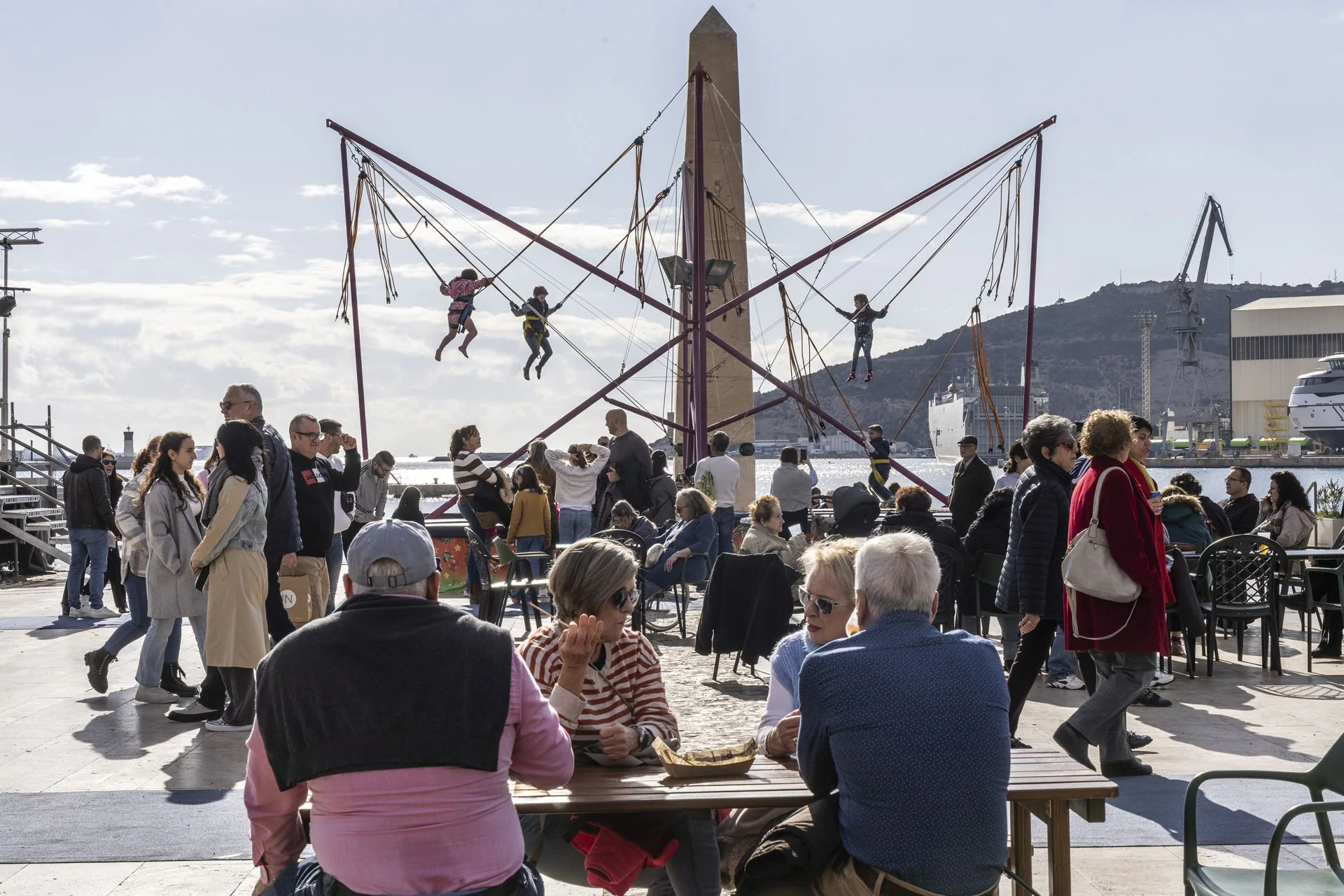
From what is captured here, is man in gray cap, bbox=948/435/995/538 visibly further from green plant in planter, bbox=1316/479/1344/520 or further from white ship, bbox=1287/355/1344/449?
white ship, bbox=1287/355/1344/449

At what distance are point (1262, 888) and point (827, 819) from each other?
1028 mm

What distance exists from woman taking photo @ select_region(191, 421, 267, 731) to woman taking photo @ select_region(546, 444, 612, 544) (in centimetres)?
565

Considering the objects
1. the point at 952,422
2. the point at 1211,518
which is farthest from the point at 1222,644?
the point at 952,422

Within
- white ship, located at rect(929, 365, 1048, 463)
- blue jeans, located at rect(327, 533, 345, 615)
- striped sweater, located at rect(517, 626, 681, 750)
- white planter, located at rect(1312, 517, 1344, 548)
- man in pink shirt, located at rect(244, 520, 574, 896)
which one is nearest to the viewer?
man in pink shirt, located at rect(244, 520, 574, 896)

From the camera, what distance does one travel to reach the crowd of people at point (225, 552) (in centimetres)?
691

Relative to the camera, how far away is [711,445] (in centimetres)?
1385

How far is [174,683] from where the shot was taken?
8.02 meters

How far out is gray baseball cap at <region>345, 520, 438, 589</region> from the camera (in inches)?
110

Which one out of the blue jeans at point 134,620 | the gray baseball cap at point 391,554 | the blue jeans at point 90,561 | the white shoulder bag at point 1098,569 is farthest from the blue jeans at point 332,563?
the gray baseball cap at point 391,554

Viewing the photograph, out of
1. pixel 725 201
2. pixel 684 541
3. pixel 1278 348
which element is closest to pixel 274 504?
pixel 684 541

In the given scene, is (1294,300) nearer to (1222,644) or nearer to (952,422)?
(952,422)

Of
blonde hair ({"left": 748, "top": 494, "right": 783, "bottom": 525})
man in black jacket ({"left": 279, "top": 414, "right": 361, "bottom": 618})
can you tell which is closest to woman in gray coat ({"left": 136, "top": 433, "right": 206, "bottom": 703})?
man in black jacket ({"left": 279, "top": 414, "right": 361, "bottom": 618})

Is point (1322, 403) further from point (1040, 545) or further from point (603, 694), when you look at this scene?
point (603, 694)

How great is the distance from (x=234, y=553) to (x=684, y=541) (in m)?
4.16
